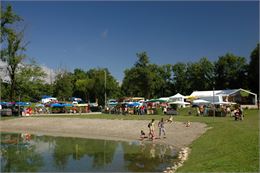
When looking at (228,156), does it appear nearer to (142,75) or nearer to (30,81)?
(30,81)

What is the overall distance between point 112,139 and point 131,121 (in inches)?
377

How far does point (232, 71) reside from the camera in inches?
4427

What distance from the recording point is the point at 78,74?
146m

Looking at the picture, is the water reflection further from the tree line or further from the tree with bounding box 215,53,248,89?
the tree with bounding box 215,53,248,89

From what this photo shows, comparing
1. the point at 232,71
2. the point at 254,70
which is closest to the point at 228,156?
the point at 254,70

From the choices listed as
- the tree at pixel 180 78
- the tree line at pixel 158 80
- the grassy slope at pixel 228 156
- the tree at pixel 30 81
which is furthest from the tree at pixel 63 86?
the grassy slope at pixel 228 156

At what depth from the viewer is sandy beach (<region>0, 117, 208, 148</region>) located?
37406 mm

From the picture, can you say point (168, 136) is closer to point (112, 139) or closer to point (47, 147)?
point (112, 139)

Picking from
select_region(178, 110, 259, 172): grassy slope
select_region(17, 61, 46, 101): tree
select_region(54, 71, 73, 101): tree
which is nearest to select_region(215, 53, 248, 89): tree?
select_region(54, 71, 73, 101): tree

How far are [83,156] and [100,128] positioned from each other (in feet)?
58.4

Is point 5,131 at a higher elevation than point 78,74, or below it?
below

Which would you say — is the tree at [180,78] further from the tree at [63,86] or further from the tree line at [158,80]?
the tree at [63,86]

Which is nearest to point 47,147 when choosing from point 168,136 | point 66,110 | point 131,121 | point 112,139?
point 112,139

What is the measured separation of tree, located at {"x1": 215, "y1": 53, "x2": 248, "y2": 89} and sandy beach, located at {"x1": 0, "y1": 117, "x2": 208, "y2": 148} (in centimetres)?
7289
